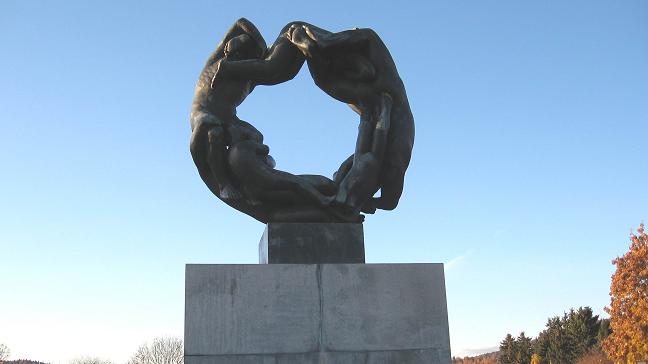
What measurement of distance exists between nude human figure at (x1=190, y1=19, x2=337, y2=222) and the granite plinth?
0.22 meters

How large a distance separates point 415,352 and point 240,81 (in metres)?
2.93

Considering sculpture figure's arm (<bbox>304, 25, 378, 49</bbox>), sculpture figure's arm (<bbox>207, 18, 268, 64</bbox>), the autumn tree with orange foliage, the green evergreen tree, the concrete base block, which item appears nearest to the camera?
the concrete base block

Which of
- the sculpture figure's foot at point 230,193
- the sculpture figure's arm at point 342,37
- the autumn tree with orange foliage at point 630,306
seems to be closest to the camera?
the sculpture figure's foot at point 230,193

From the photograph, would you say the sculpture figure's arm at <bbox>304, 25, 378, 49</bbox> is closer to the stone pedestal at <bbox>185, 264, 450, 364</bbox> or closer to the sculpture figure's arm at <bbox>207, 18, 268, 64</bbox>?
the sculpture figure's arm at <bbox>207, 18, 268, 64</bbox>

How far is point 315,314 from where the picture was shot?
508 cm

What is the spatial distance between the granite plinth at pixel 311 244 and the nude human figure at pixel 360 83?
308 mm

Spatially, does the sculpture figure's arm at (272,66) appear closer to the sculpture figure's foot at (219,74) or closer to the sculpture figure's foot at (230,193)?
the sculpture figure's foot at (219,74)

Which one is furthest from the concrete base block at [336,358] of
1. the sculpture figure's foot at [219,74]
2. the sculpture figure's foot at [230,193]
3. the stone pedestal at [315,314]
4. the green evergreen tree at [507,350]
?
the green evergreen tree at [507,350]

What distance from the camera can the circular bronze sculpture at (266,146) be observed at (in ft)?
18.9

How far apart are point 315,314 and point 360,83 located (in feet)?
7.76

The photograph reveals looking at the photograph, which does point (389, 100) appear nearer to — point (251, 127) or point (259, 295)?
point (251, 127)

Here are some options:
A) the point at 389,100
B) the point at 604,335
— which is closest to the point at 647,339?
the point at 604,335

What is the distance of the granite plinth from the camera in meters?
5.53

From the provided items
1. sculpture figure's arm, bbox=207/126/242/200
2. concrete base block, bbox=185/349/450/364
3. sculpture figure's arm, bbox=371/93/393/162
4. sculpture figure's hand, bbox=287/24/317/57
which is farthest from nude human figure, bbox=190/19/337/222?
concrete base block, bbox=185/349/450/364
